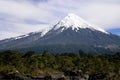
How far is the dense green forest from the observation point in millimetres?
108438

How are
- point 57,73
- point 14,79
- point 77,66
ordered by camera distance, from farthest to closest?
point 77,66 → point 57,73 → point 14,79

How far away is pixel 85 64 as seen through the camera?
124 m

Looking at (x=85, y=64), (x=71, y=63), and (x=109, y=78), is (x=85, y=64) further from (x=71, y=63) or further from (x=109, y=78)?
(x=109, y=78)

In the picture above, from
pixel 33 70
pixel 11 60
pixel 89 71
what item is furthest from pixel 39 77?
pixel 89 71

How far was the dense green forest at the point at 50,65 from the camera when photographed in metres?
108

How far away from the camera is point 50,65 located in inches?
4675

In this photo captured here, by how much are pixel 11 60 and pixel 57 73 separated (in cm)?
1460

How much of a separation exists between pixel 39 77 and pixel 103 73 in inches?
835

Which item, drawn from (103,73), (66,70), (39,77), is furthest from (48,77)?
(103,73)

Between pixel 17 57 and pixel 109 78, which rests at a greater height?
pixel 17 57

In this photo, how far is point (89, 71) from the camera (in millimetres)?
119812

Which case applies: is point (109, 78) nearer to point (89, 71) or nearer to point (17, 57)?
point (89, 71)

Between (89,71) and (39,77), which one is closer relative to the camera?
(39,77)

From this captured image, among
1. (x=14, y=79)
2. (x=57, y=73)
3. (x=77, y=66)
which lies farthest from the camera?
(x=77, y=66)
